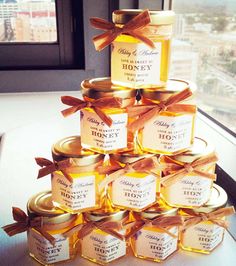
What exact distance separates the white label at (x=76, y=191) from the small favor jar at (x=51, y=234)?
0.08ft

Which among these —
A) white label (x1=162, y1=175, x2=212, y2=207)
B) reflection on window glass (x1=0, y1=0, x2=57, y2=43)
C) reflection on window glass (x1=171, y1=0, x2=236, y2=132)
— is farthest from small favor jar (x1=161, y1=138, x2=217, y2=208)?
reflection on window glass (x1=0, y1=0, x2=57, y2=43)

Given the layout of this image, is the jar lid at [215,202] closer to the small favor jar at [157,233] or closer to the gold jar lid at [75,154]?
the small favor jar at [157,233]

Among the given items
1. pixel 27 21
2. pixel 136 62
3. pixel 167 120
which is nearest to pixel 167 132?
pixel 167 120

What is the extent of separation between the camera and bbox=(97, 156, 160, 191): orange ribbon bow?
0.63 meters

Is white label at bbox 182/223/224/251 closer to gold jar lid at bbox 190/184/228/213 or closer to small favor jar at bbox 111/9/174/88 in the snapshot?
gold jar lid at bbox 190/184/228/213

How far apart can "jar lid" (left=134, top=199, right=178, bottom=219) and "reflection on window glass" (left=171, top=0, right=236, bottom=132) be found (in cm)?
45

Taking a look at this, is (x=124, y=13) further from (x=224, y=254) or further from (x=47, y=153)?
(x=47, y=153)

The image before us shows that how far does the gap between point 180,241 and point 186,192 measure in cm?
11

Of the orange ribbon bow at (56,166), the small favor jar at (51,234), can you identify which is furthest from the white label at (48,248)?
the orange ribbon bow at (56,166)

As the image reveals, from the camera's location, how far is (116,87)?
65 cm

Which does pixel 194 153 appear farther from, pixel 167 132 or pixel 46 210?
pixel 46 210

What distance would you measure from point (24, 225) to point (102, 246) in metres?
0.14

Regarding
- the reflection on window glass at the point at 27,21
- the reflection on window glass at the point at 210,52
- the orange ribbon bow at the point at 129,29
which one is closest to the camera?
the orange ribbon bow at the point at 129,29

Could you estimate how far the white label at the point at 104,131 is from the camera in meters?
0.63
